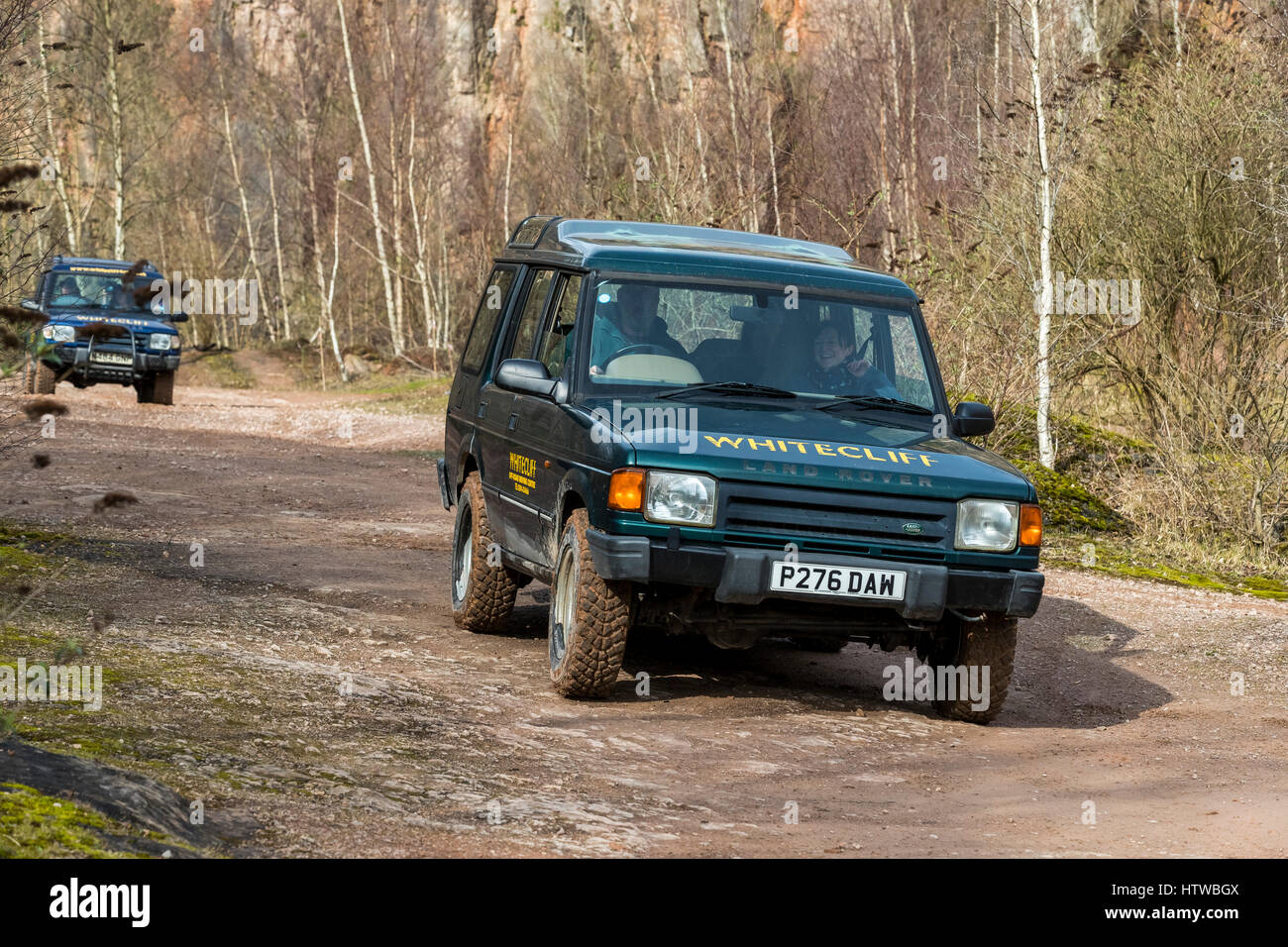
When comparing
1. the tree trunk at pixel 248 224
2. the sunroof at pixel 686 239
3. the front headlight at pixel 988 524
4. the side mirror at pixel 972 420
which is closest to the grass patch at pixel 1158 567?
the sunroof at pixel 686 239

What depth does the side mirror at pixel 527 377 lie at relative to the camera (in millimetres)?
7461

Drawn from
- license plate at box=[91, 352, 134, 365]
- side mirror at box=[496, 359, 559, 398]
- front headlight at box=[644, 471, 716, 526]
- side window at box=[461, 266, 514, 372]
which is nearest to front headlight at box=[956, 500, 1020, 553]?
front headlight at box=[644, 471, 716, 526]

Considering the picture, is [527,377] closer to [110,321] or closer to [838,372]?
[838,372]

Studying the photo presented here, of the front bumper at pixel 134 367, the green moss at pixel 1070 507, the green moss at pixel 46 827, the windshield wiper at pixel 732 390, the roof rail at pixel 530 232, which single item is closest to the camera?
the green moss at pixel 46 827

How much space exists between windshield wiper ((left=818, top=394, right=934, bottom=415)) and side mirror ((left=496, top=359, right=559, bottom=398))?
134cm

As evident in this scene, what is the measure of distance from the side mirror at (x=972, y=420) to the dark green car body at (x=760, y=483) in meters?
0.01

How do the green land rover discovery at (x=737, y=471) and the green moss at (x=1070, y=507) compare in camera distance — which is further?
the green moss at (x=1070, y=507)

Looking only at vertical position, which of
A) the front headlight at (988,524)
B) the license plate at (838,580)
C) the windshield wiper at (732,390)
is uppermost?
the windshield wiper at (732,390)

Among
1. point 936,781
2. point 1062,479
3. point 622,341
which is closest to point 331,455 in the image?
point 1062,479

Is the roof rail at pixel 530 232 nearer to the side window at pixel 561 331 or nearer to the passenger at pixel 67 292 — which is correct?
the side window at pixel 561 331

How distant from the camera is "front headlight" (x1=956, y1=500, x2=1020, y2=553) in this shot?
681 centimetres

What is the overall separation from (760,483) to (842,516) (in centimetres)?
40

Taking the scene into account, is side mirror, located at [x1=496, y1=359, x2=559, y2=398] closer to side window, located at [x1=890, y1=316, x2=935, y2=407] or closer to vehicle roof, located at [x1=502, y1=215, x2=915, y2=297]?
vehicle roof, located at [x1=502, y1=215, x2=915, y2=297]

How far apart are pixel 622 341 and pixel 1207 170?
12140 mm
